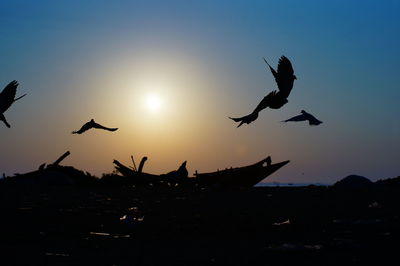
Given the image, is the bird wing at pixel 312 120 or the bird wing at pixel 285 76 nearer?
the bird wing at pixel 285 76

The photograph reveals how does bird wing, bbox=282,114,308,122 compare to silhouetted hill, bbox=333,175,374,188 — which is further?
silhouetted hill, bbox=333,175,374,188

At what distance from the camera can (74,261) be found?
6.60 metres

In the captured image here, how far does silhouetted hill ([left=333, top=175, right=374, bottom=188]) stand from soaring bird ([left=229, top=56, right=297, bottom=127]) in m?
12.6

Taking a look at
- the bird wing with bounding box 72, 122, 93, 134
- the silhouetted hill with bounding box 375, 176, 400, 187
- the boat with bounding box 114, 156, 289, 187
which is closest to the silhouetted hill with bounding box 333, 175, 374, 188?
the silhouetted hill with bounding box 375, 176, 400, 187

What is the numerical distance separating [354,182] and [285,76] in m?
13.0

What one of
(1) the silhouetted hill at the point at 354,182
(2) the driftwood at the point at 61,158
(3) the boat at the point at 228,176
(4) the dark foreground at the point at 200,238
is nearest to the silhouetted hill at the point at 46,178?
(2) the driftwood at the point at 61,158

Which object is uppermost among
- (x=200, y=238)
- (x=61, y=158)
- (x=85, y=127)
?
(x=61, y=158)

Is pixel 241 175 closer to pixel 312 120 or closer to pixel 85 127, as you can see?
pixel 85 127

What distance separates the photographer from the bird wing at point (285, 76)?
56.9ft

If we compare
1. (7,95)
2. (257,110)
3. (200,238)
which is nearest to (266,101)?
(257,110)

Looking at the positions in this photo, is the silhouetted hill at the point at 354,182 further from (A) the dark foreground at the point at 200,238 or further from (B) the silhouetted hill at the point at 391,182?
(A) the dark foreground at the point at 200,238

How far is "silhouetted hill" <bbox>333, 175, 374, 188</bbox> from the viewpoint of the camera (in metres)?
28.2

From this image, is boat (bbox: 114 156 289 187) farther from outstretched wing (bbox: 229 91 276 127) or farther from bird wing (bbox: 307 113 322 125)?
outstretched wing (bbox: 229 91 276 127)

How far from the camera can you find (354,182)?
28531 mm
